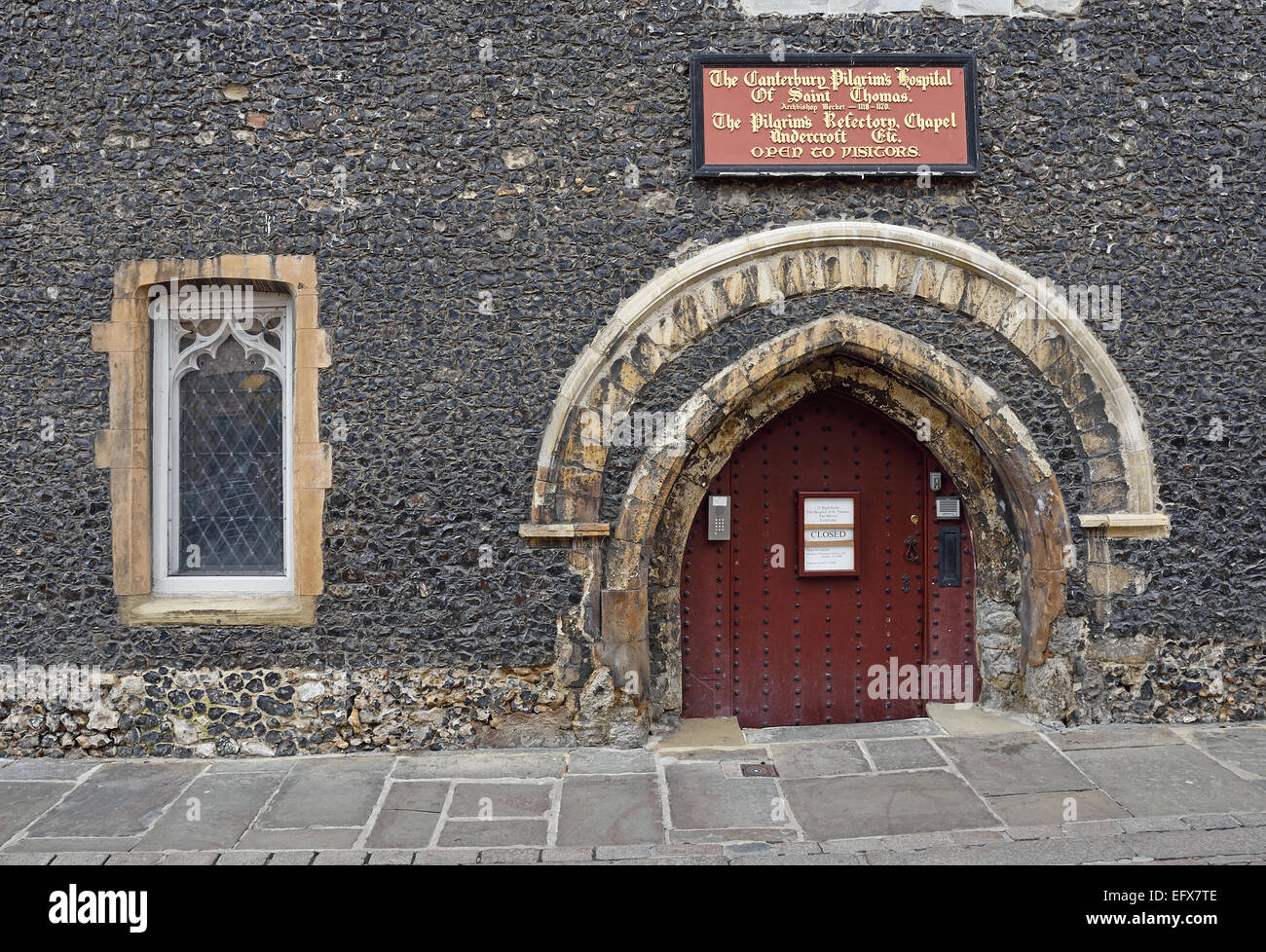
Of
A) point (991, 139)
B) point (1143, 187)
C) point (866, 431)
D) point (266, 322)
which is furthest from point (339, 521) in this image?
point (1143, 187)

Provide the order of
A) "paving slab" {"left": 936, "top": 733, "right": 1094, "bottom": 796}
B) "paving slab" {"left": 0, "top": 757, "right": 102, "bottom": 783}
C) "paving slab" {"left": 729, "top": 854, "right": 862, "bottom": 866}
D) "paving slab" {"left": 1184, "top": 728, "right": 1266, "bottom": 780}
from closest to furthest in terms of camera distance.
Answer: "paving slab" {"left": 729, "top": 854, "right": 862, "bottom": 866} → "paving slab" {"left": 936, "top": 733, "right": 1094, "bottom": 796} → "paving slab" {"left": 1184, "top": 728, "right": 1266, "bottom": 780} → "paving slab" {"left": 0, "top": 757, "right": 102, "bottom": 783}

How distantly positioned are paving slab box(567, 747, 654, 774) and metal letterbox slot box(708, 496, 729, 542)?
1.39 meters

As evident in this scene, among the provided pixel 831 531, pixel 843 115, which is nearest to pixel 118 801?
pixel 831 531

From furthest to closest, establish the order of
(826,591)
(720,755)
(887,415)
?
(826,591)
(887,415)
(720,755)

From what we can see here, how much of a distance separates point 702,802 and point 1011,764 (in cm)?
173

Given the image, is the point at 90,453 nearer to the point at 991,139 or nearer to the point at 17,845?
the point at 17,845

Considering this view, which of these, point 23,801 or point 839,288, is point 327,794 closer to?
point 23,801

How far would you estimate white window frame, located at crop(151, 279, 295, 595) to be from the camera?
17.8ft

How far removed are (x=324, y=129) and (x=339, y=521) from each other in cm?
228

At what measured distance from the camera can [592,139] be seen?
5270 mm
